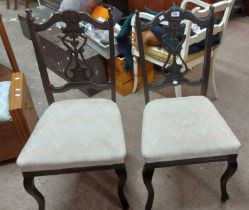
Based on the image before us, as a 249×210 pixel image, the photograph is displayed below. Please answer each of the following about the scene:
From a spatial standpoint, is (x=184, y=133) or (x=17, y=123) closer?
(x=184, y=133)

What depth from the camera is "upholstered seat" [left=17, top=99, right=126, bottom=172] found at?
1092 millimetres

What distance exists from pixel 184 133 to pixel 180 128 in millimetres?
33

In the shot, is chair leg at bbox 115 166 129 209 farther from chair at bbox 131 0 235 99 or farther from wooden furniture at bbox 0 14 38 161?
chair at bbox 131 0 235 99

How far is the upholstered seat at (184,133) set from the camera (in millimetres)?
1098

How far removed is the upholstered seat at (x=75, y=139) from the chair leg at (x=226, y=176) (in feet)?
1.48

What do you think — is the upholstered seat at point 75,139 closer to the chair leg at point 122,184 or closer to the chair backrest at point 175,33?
the chair leg at point 122,184

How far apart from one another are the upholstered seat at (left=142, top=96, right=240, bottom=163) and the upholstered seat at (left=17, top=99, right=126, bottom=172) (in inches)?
5.0

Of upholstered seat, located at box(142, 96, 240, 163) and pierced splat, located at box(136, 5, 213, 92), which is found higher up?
pierced splat, located at box(136, 5, 213, 92)

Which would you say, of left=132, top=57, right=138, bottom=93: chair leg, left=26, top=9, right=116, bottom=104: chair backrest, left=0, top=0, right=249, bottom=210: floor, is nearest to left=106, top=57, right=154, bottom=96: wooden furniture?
left=132, top=57, right=138, bottom=93: chair leg

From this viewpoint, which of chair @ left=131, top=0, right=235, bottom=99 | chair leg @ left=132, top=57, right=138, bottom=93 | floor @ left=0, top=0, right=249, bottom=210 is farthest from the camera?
chair leg @ left=132, top=57, right=138, bottom=93

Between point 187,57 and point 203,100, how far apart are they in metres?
0.46

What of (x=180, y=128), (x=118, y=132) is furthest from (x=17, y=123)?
(x=180, y=128)

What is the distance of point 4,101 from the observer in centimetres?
148

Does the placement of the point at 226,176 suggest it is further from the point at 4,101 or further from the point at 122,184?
the point at 4,101
